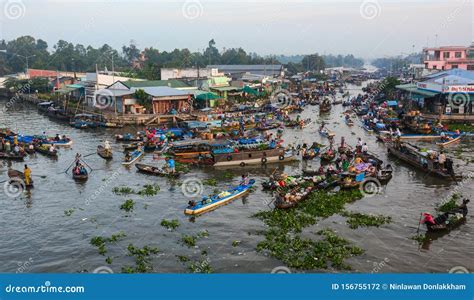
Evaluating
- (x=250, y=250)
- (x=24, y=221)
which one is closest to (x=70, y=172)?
(x=24, y=221)

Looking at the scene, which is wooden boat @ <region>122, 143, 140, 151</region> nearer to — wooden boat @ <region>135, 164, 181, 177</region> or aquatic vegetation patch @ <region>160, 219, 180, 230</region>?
wooden boat @ <region>135, 164, 181, 177</region>

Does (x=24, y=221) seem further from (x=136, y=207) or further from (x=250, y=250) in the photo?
(x=250, y=250)

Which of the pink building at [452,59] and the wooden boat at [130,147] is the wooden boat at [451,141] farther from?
the pink building at [452,59]

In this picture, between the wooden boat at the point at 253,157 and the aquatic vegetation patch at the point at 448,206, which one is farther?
the wooden boat at the point at 253,157

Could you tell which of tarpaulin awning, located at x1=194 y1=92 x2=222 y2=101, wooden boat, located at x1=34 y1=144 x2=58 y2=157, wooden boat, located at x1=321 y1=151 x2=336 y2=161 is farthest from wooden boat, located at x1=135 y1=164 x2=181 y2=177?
tarpaulin awning, located at x1=194 y1=92 x2=222 y2=101

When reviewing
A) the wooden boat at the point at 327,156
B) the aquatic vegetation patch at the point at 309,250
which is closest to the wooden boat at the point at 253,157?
the wooden boat at the point at 327,156

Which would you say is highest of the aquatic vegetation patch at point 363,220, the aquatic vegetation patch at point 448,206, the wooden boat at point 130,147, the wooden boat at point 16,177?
the wooden boat at point 130,147
